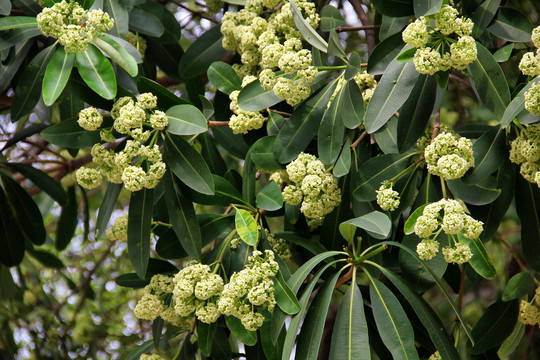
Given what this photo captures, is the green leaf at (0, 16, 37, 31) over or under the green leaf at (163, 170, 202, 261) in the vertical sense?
over

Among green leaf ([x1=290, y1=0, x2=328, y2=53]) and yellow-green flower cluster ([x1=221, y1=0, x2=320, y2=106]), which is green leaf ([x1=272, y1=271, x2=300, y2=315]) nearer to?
yellow-green flower cluster ([x1=221, y1=0, x2=320, y2=106])

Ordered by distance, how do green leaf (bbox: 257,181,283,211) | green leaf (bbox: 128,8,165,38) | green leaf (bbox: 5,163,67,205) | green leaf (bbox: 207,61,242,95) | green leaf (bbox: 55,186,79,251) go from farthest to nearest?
green leaf (bbox: 55,186,79,251) → green leaf (bbox: 5,163,67,205) → green leaf (bbox: 128,8,165,38) → green leaf (bbox: 207,61,242,95) → green leaf (bbox: 257,181,283,211)

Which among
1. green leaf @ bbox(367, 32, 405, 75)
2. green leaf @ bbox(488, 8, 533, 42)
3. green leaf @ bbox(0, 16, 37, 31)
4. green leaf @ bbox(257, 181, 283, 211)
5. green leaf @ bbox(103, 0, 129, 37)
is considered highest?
green leaf @ bbox(103, 0, 129, 37)

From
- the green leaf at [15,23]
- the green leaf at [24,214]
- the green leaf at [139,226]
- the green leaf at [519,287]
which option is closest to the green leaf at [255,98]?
the green leaf at [139,226]

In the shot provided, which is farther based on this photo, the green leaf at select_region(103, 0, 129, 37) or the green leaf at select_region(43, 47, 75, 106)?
the green leaf at select_region(103, 0, 129, 37)

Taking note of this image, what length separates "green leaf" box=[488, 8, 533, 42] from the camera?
2.07m

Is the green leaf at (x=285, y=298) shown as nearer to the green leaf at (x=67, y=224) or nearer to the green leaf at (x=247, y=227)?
the green leaf at (x=247, y=227)

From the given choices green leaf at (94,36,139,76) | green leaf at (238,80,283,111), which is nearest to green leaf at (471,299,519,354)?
green leaf at (238,80,283,111)

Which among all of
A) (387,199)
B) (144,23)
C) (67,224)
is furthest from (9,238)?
(387,199)

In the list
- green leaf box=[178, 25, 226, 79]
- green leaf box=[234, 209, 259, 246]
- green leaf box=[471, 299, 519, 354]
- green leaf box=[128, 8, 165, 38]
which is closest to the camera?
green leaf box=[234, 209, 259, 246]

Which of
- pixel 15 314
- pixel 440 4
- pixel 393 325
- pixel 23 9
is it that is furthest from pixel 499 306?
pixel 15 314

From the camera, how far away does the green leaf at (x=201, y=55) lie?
111 inches

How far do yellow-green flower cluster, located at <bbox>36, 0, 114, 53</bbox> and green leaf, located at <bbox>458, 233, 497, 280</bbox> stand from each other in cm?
129

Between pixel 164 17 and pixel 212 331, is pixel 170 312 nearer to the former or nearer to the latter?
pixel 212 331
